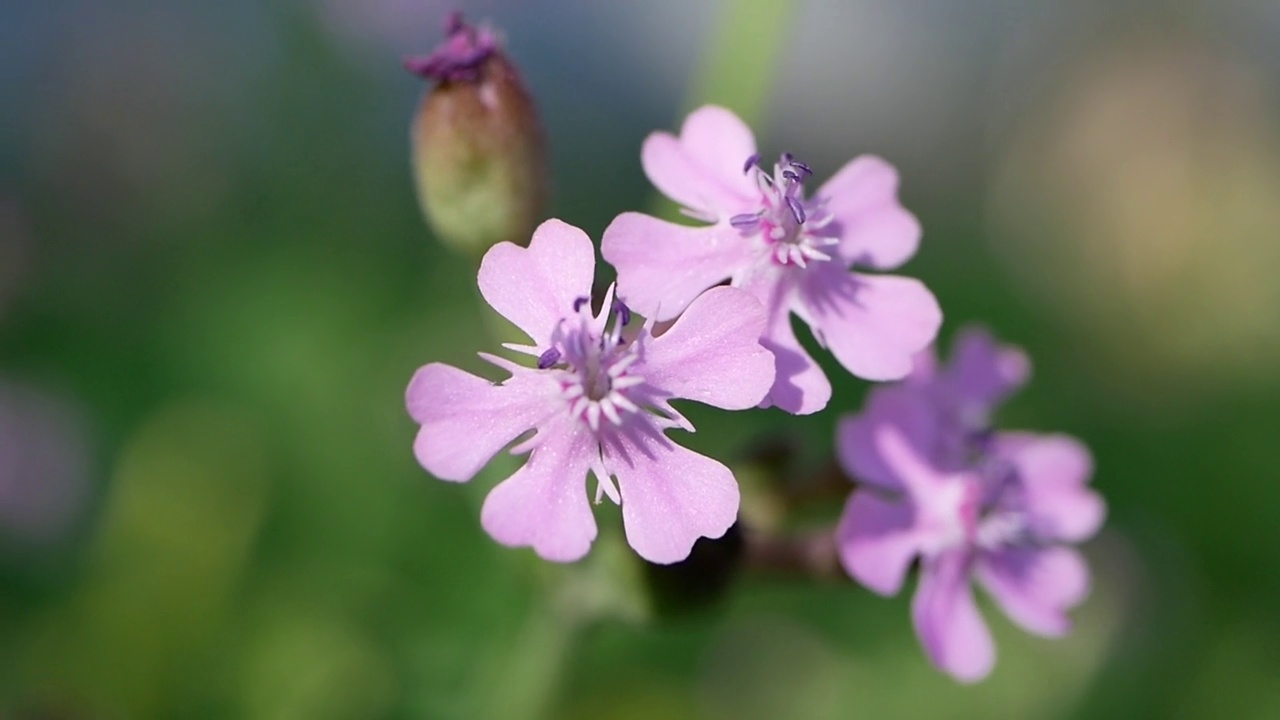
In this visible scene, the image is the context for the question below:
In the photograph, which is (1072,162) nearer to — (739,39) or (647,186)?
(647,186)

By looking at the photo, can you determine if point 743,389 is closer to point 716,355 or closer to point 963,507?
point 716,355

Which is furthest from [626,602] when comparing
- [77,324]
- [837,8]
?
[837,8]

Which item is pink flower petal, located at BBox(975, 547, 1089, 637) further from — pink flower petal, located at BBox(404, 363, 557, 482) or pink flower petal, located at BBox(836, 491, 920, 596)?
pink flower petal, located at BBox(404, 363, 557, 482)

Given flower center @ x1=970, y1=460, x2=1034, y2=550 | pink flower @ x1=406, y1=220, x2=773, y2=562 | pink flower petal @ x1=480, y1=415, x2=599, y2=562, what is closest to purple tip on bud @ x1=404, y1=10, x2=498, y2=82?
pink flower @ x1=406, y1=220, x2=773, y2=562

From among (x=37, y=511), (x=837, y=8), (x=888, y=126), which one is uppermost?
(x=837, y=8)

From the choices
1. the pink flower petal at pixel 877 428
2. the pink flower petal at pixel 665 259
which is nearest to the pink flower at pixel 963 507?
the pink flower petal at pixel 877 428

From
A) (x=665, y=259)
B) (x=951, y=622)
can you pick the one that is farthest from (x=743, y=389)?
(x=951, y=622)
